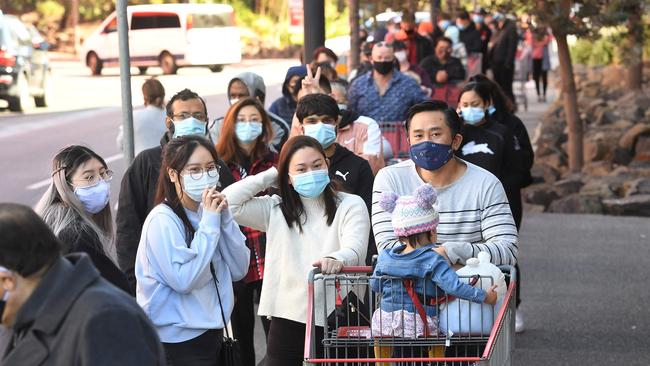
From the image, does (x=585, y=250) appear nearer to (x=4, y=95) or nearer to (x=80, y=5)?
(x=4, y=95)

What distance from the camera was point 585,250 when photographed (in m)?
13.3

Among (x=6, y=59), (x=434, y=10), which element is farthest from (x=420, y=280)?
(x=434, y=10)

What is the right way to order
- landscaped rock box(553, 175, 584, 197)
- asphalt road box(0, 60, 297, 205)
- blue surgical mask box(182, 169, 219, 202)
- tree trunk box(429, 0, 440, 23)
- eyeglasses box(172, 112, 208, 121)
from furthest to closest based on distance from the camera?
tree trunk box(429, 0, 440, 23), asphalt road box(0, 60, 297, 205), landscaped rock box(553, 175, 584, 197), eyeglasses box(172, 112, 208, 121), blue surgical mask box(182, 169, 219, 202)

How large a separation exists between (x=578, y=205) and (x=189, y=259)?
10.8 m

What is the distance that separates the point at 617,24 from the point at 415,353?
40.4 ft

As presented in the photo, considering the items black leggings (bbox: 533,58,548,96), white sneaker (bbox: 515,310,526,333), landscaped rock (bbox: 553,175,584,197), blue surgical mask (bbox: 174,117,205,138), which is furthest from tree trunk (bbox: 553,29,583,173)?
black leggings (bbox: 533,58,548,96)

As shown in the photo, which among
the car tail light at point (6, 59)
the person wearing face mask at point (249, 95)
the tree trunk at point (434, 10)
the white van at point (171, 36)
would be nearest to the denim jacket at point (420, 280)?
the person wearing face mask at point (249, 95)

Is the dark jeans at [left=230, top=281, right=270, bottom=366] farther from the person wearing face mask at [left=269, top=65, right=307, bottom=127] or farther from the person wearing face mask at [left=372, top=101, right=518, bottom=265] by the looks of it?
the person wearing face mask at [left=269, top=65, right=307, bottom=127]

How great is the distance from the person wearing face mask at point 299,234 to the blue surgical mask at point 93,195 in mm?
1144

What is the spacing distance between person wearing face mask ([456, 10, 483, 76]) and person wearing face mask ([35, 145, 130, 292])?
20065 mm

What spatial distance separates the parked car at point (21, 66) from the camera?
92.0 feet

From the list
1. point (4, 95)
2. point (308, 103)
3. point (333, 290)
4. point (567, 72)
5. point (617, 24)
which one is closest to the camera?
point (333, 290)

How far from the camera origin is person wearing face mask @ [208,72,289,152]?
989 cm

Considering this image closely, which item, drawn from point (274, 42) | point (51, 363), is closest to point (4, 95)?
point (51, 363)
